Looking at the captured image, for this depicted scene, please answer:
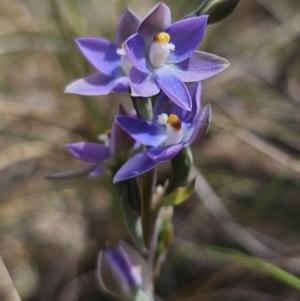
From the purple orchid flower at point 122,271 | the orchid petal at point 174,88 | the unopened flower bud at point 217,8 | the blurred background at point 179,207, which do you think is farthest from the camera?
the blurred background at point 179,207

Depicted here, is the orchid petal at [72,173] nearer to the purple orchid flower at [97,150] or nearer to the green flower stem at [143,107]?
the purple orchid flower at [97,150]

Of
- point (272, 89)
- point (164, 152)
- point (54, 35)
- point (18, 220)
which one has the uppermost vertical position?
point (164, 152)

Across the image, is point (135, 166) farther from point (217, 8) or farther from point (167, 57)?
point (217, 8)

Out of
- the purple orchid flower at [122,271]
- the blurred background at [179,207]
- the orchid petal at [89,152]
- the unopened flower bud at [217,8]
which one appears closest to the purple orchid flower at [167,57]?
the unopened flower bud at [217,8]

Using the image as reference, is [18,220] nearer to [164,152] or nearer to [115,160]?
[115,160]

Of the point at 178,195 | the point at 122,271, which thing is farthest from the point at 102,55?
the point at 122,271

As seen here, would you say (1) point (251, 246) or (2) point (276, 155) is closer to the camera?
(1) point (251, 246)

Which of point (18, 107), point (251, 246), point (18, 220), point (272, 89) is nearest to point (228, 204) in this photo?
point (251, 246)
